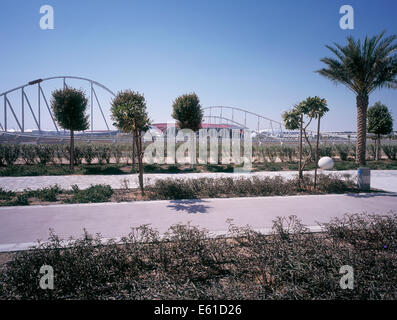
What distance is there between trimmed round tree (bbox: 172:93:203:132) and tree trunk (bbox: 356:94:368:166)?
10967 millimetres

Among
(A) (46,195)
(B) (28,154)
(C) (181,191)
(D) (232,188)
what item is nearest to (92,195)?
(A) (46,195)

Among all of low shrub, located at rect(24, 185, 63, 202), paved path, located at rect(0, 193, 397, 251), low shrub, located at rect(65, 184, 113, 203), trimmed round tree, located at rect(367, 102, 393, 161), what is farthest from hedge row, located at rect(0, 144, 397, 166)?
paved path, located at rect(0, 193, 397, 251)

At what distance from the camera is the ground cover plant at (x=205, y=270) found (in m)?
2.75

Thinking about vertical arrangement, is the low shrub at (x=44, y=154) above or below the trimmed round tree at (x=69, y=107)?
below

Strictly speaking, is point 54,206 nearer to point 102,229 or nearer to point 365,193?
point 102,229

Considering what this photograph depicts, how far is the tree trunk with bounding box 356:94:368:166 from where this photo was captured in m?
16.4

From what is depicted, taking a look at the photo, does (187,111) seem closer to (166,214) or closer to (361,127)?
(166,214)

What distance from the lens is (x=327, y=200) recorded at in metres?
7.46

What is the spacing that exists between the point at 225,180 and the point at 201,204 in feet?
6.92

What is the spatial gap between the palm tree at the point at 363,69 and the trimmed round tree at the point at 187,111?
9.47 meters

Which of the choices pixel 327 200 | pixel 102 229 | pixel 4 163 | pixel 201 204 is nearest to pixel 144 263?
pixel 102 229

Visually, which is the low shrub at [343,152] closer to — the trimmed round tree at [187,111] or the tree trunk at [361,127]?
the tree trunk at [361,127]

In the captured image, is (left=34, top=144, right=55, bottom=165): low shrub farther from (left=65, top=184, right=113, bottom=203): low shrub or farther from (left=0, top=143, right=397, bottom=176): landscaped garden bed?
(left=65, top=184, right=113, bottom=203): low shrub

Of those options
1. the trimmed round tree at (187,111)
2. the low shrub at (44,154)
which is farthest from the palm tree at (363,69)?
the low shrub at (44,154)
